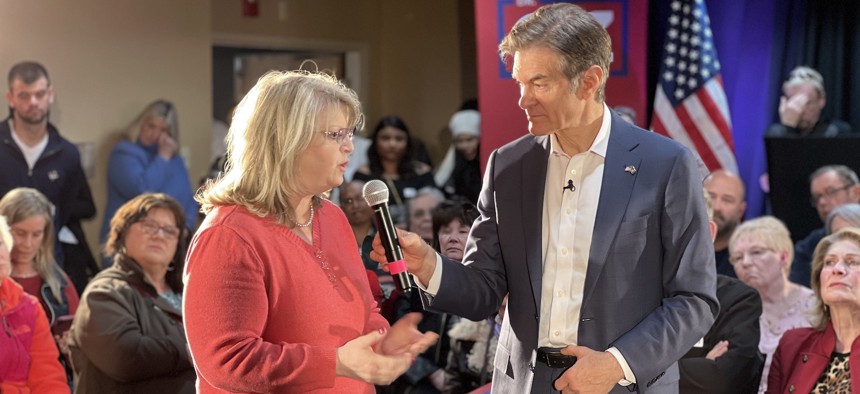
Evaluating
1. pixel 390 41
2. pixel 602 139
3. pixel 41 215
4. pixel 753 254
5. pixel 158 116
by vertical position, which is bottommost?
pixel 753 254

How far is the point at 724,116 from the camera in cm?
666

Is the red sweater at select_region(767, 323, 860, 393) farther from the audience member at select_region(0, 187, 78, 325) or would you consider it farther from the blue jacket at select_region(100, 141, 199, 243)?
the blue jacket at select_region(100, 141, 199, 243)

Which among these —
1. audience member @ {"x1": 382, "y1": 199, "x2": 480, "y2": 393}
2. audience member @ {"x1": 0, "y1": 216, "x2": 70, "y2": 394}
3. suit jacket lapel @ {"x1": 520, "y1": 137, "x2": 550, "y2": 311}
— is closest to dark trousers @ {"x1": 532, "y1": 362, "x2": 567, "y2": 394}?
suit jacket lapel @ {"x1": 520, "y1": 137, "x2": 550, "y2": 311}

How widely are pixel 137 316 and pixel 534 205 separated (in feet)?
7.18

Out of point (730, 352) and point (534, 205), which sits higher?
point (534, 205)

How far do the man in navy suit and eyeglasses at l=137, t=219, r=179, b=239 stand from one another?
2.13 m

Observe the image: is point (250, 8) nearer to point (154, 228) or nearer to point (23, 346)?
point (154, 228)

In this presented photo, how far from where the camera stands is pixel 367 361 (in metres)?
2.07

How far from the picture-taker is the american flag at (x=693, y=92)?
21.8 feet

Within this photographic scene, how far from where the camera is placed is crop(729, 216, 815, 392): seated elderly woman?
4.49 m

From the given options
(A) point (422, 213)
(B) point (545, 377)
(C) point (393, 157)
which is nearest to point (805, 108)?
(C) point (393, 157)

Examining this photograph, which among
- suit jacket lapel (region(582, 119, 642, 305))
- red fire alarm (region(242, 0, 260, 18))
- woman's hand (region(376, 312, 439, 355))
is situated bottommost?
woman's hand (region(376, 312, 439, 355))

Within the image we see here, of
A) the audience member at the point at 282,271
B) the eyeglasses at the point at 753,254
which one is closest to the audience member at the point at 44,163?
the eyeglasses at the point at 753,254

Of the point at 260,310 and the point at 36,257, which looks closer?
the point at 260,310
